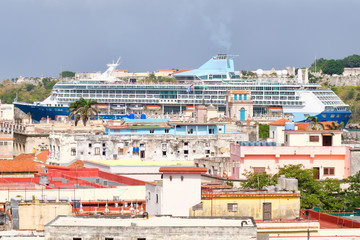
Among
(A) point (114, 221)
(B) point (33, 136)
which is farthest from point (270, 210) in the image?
(B) point (33, 136)

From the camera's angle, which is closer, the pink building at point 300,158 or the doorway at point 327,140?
the pink building at point 300,158

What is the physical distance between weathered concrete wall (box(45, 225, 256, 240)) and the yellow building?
603cm

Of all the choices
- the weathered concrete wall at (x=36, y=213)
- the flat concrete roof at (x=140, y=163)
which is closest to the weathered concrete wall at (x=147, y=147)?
the flat concrete roof at (x=140, y=163)

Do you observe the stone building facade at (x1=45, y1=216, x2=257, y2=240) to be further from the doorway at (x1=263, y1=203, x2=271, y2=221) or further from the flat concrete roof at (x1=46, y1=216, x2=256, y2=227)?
the doorway at (x1=263, y1=203, x2=271, y2=221)

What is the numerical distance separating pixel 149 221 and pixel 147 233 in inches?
72.9

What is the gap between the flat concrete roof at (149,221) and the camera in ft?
102

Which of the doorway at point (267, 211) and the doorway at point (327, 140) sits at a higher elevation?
the doorway at point (327, 140)

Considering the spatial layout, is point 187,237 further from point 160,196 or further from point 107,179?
point 107,179

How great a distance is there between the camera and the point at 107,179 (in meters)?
60.2

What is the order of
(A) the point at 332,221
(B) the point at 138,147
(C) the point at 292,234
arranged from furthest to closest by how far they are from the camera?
(B) the point at 138,147 < (A) the point at 332,221 < (C) the point at 292,234

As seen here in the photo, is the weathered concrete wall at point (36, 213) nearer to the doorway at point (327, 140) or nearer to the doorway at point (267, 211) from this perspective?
the doorway at point (267, 211)

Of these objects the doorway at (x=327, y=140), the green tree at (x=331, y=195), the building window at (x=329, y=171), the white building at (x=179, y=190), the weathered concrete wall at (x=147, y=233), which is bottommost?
the green tree at (x=331, y=195)

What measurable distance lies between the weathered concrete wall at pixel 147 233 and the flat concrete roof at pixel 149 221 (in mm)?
542

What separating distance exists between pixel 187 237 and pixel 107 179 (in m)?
30.5
